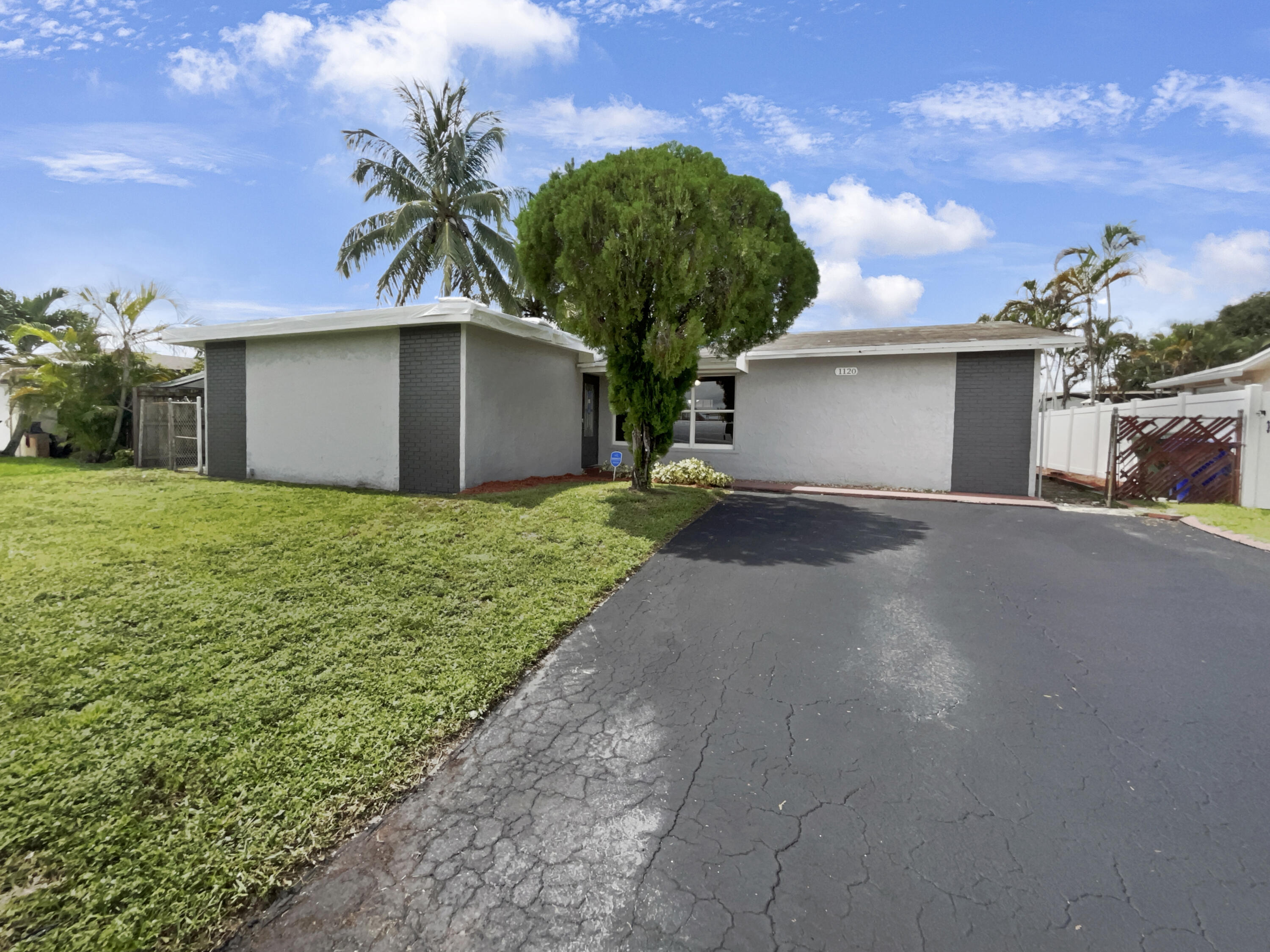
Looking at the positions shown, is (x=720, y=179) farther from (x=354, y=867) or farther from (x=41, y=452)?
(x=41, y=452)

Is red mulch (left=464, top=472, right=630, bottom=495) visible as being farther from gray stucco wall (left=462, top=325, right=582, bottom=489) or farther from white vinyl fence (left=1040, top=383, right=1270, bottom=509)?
white vinyl fence (left=1040, top=383, right=1270, bottom=509)

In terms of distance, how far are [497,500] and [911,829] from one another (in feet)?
23.8

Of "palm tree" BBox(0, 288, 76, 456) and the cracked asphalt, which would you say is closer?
the cracked asphalt

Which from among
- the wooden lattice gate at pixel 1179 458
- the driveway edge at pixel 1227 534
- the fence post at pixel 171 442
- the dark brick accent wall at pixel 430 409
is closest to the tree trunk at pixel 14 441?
the fence post at pixel 171 442

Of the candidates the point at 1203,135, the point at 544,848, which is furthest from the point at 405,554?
the point at 1203,135

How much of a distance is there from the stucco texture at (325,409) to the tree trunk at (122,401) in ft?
22.8

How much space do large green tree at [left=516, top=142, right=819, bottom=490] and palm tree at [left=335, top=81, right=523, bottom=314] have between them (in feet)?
39.2

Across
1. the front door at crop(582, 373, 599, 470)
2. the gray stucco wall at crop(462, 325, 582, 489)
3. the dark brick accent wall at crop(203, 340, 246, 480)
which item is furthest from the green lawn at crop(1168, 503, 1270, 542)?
the dark brick accent wall at crop(203, 340, 246, 480)

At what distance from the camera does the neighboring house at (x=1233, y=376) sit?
47.0 feet

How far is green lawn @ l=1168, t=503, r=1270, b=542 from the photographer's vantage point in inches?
313

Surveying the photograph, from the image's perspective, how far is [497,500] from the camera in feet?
28.8

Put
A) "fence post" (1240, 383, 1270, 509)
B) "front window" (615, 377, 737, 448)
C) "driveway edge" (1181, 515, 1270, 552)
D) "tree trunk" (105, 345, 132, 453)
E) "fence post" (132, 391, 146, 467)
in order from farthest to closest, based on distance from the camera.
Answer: "tree trunk" (105, 345, 132, 453), "fence post" (132, 391, 146, 467), "front window" (615, 377, 737, 448), "fence post" (1240, 383, 1270, 509), "driveway edge" (1181, 515, 1270, 552)

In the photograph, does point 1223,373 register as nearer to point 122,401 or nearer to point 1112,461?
point 1112,461

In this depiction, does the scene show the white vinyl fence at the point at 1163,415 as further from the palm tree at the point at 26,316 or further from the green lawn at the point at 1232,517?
the palm tree at the point at 26,316
